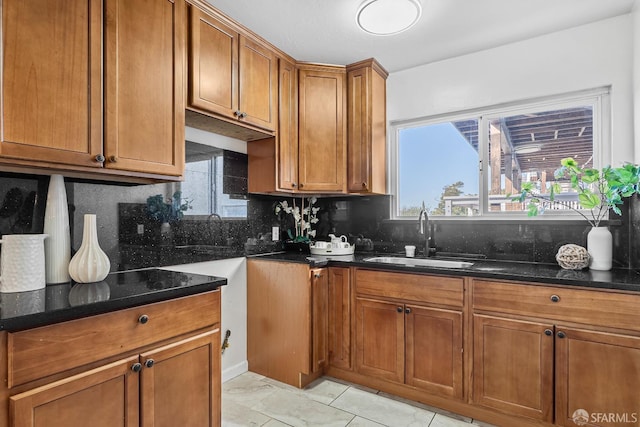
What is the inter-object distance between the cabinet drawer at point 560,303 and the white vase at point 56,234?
214 cm

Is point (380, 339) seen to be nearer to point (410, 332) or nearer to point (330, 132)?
point (410, 332)

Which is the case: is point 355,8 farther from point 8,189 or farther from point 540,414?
point 540,414

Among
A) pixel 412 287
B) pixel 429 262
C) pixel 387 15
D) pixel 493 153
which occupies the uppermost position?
pixel 387 15

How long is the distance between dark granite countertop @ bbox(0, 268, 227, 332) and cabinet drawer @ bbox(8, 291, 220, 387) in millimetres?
28

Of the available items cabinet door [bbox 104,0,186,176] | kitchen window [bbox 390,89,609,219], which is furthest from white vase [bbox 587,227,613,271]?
cabinet door [bbox 104,0,186,176]

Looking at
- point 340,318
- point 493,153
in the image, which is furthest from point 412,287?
point 493,153

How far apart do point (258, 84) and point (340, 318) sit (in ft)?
5.80

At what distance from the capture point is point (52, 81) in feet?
4.40

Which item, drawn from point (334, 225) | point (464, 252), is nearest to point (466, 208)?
point (464, 252)

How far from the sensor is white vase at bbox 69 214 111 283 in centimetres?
151

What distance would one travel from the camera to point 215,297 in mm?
1650

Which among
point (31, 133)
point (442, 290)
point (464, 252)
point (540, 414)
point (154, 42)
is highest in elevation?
point (154, 42)

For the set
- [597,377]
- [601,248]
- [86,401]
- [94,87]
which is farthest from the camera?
[601,248]

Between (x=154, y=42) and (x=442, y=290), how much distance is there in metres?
2.11
